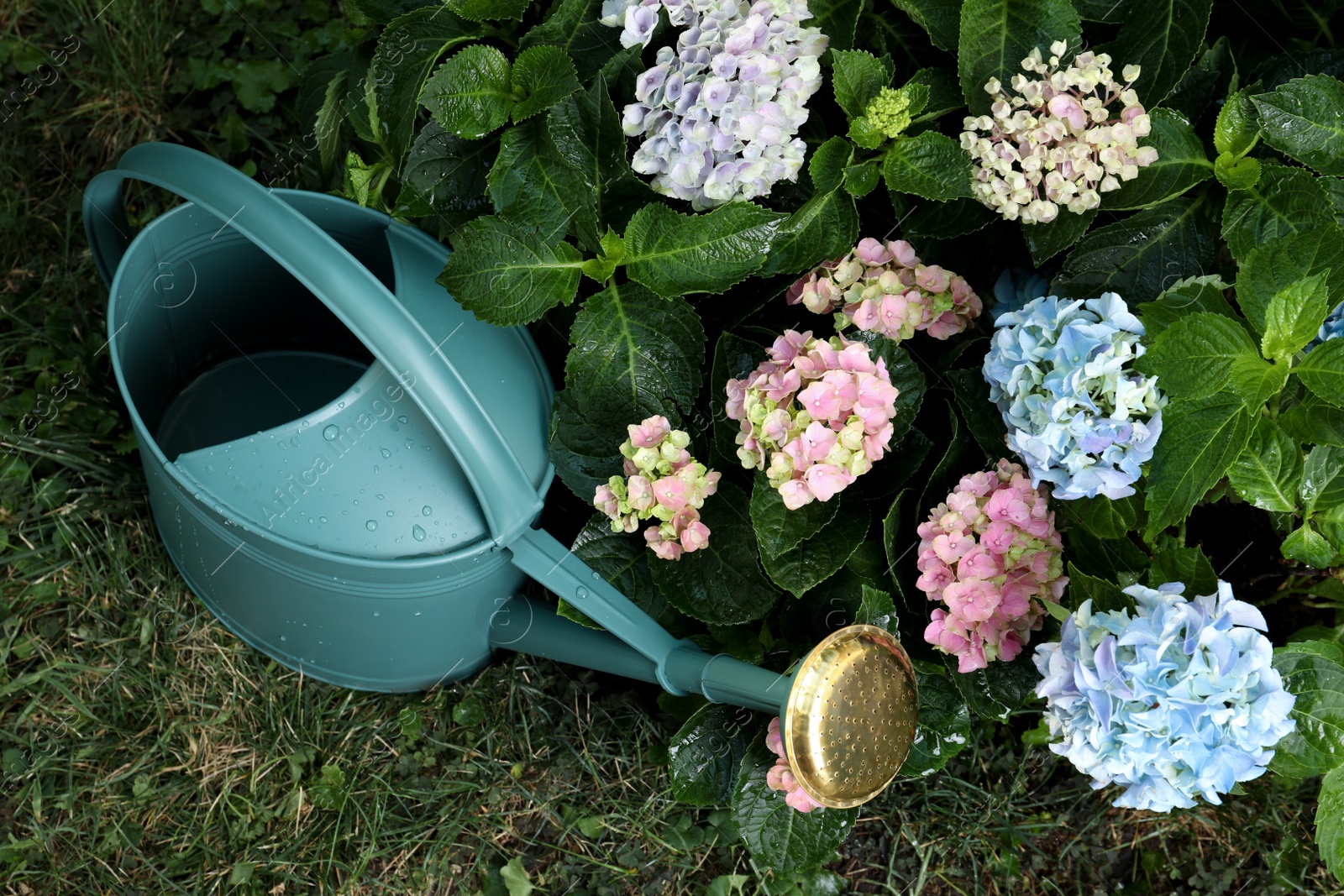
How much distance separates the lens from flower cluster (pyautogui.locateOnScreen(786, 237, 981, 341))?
993 mm

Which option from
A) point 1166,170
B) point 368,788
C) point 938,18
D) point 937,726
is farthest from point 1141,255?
point 368,788

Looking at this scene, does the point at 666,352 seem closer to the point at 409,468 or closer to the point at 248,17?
the point at 409,468

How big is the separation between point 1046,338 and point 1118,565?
261 millimetres

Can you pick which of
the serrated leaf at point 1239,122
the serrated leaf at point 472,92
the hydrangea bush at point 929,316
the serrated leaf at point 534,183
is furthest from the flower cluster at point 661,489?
the serrated leaf at point 1239,122

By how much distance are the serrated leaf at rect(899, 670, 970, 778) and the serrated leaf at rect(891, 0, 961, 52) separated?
2.00 feet

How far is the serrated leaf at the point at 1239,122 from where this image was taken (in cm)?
89

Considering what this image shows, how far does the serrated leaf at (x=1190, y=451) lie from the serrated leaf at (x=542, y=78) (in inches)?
23.1

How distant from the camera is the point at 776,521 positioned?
948 mm

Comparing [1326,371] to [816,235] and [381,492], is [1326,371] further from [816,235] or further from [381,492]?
[381,492]

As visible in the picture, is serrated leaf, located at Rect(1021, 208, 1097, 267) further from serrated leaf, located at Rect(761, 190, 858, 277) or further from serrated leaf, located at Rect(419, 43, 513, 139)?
serrated leaf, located at Rect(419, 43, 513, 139)

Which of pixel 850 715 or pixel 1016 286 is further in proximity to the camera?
pixel 1016 286

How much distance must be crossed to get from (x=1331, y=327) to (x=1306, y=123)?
17 cm

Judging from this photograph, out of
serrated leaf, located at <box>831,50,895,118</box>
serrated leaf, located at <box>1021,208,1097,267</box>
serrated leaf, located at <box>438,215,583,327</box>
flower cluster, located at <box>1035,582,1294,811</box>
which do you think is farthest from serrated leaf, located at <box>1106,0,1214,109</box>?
serrated leaf, located at <box>438,215,583,327</box>

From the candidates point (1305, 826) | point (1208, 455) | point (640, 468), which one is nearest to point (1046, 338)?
point (1208, 455)
